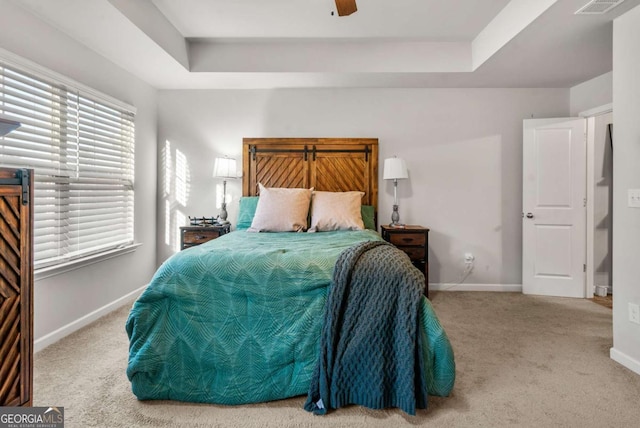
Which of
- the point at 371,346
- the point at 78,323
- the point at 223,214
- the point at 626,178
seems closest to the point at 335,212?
the point at 223,214

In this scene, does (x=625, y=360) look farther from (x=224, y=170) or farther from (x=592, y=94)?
(x=224, y=170)

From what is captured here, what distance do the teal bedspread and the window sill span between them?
1152 millimetres

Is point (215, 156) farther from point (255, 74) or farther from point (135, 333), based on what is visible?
point (135, 333)

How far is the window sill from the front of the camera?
240cm

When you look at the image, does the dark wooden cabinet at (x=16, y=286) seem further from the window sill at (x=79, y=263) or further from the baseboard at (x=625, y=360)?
the baseboard at (x=625, y=360)

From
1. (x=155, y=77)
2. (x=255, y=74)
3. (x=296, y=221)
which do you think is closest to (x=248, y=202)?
(x=296, y=221)

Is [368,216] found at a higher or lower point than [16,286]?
higher

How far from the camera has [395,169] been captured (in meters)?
3.66

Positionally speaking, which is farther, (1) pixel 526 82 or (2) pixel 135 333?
(1) pixel 526 82

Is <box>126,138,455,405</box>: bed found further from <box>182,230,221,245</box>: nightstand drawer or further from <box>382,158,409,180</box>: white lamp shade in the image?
<box>382,158,409,180</box>: white lamp shade

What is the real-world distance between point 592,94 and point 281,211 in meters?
3.61

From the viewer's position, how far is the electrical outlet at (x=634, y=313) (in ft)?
7.02

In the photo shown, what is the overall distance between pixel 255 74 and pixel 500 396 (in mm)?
3432

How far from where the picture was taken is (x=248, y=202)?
12.1 feet
